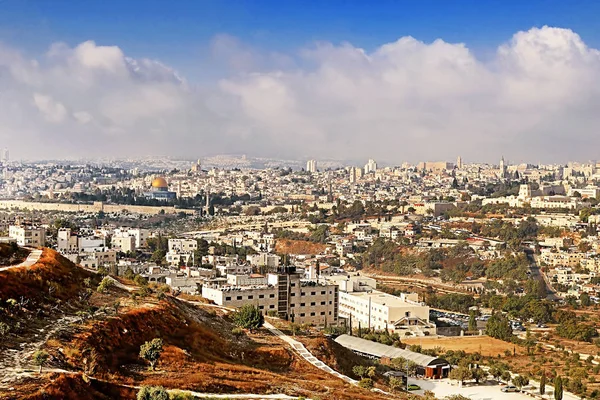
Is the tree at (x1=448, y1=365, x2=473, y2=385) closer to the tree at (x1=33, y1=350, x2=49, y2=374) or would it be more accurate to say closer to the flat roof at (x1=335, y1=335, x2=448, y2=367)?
the flat roof at (x1=335, y1=335, x2=448, y2=367)

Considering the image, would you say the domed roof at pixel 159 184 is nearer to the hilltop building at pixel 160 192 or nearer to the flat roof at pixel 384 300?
the hilltop building at pixel 160 192

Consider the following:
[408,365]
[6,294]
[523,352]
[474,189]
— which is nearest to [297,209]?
[474,189]

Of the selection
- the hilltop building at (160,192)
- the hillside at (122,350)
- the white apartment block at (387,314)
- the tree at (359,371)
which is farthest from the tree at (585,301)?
the hilltop building at (160,192)

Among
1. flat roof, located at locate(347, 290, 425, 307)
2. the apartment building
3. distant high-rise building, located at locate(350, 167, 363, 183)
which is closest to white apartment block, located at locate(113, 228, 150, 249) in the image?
flat roof, located at locate(347, 290, 425, 307)

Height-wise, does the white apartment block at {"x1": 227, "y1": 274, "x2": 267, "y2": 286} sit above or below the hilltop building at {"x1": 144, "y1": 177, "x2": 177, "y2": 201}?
below

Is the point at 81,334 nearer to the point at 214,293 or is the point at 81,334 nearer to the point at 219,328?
the point at 219,328
